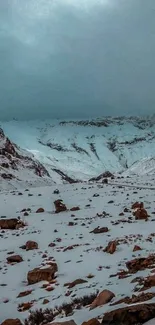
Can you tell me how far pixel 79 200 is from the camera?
35719mm

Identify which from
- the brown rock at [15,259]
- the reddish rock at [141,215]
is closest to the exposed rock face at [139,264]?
the brown rock at [15,259]

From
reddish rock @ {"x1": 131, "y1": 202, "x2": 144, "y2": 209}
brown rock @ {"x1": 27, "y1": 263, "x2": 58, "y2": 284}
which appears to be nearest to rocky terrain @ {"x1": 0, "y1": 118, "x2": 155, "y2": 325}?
brown rock @ {"x1": 27, "y1": 263, "x2": 58, "y2": 284}

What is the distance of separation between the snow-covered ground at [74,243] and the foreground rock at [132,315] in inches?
50.7

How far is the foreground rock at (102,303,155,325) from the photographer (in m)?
7.95

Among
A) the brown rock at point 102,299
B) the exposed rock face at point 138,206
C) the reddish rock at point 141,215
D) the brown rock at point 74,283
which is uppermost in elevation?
the exposed rock face at point 138,206

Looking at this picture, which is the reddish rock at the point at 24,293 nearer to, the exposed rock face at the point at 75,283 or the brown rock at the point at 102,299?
the exposed rock face at the point at 75,283

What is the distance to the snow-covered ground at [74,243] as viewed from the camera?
Result: 44.6 feet

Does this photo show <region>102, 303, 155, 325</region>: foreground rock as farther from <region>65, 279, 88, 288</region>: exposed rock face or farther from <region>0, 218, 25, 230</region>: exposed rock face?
<region>0, 218, 25, 230</region>: exposed rock face

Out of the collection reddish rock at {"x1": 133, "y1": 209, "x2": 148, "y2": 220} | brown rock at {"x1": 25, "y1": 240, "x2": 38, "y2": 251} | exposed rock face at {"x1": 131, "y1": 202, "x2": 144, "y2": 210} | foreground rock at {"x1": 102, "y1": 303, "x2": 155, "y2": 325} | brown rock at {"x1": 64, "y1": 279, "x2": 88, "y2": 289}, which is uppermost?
exposed rock face at {"x1": 131, "y1": 202, "x2": 144, "y2": 210}

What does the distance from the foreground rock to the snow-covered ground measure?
129 cm

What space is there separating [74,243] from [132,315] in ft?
46.5

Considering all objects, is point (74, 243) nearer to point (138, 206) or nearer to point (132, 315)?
point (138, 206)

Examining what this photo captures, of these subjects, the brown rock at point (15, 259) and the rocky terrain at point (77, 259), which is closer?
the rocky terrain at point (77, 259)

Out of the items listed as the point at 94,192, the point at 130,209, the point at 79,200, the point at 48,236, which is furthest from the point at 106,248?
the point at 94,192
